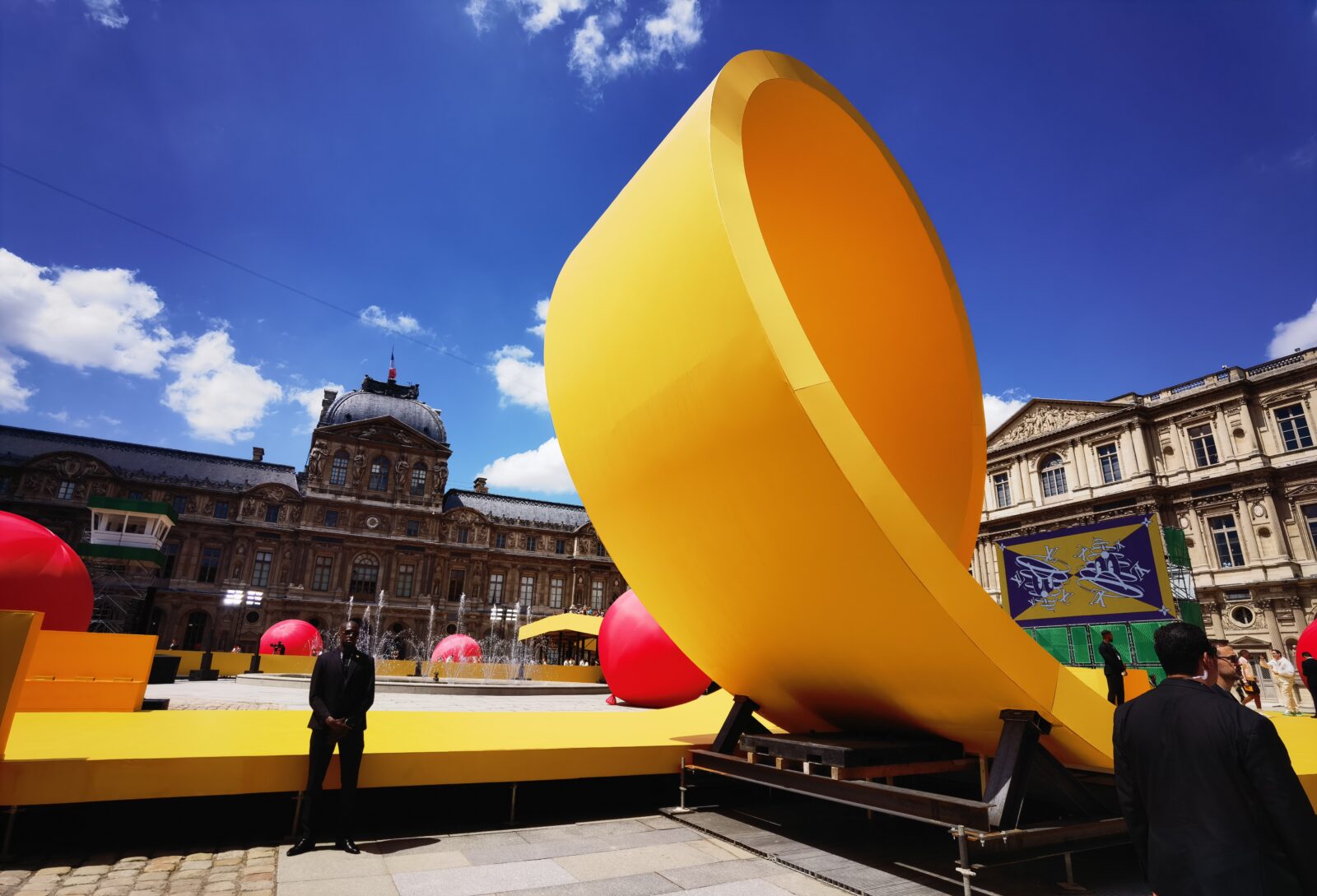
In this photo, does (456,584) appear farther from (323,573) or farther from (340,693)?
(340,693)

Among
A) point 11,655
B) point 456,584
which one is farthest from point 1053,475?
point 11,655

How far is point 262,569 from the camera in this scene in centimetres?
5353

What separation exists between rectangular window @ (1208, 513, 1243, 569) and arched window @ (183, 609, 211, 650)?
65.0m

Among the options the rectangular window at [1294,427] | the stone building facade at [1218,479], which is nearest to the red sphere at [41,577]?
the stone building facade at [1218,479]

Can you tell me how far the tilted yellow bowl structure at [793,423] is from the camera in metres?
3.98

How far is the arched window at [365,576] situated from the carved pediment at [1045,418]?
48.6 metres

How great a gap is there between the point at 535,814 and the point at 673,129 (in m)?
5.99

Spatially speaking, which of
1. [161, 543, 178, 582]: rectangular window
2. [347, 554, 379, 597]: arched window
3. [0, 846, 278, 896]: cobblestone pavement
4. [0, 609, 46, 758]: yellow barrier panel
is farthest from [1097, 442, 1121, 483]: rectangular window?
[161, 543, 178, 582]: rectangular window

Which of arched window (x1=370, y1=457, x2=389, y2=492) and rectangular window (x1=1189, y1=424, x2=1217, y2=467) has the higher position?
arched window (x1=370, y1=457, x2=389, y2=492)

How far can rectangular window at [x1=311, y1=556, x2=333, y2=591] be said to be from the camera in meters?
54.2

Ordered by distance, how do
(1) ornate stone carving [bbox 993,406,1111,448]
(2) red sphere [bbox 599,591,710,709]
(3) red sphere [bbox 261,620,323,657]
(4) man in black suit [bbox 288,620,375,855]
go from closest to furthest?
(4) man in black suit [bbox 288,620,375,855] → (2) red sphere [bbox 599,591,710,709] → (3) red sphere [bbox 261,620,323,657] → (1) ornate stone carving [bbox 993,406,1111,448]

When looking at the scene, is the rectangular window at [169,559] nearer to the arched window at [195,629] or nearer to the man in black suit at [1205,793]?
the arched window at [195,629]

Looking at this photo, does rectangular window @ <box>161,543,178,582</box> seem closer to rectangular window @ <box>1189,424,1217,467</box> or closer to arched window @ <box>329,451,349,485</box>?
arched window @ <box>329,451,349,485</box>

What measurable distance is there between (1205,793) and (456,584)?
201ft
